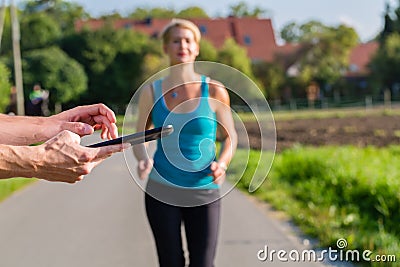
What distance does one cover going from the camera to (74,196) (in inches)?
401

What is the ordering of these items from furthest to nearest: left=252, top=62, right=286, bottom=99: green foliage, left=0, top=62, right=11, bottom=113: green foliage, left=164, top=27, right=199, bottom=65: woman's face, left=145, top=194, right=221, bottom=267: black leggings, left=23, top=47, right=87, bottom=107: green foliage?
left=252, top=62, right=286, bottom=99: green foliage < left=23, top=47, right=87, bottom=107: green foliage < left=0, top=62, right=11, bottom=113: green foliage < left=145, top=194, right=221, bottom=267: black leggings < left=164, top=27, right=199, bottom=65: woman's face

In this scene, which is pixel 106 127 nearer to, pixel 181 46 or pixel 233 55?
pixel 181 46

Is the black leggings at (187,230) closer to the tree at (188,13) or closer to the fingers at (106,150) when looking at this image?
the fingers at (106,150)

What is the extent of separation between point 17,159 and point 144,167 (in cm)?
133

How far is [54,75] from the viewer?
7.97 metres

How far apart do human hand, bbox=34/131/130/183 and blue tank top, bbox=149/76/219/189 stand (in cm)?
116

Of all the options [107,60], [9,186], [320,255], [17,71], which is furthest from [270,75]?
[320,255]

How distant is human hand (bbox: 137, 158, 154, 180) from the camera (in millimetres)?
3311

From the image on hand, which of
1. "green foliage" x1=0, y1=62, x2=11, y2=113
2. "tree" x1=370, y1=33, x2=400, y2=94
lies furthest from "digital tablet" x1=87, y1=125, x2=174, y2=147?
"tree" x1=370, y1=33, x2=400, y2=94

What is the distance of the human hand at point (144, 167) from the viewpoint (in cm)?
331

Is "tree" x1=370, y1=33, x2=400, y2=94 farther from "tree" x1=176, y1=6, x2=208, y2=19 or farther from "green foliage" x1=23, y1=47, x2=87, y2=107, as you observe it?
"green foliage" x1=23, y1=47, x2=87, y2=107

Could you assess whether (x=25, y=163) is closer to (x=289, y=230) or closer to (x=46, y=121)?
(x=46, y=121)

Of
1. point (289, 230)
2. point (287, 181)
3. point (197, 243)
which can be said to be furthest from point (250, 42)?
point (197, 243)

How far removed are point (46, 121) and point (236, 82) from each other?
2.56 feet
